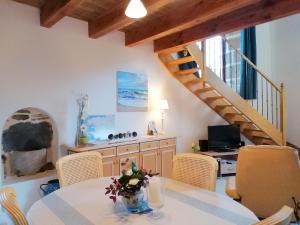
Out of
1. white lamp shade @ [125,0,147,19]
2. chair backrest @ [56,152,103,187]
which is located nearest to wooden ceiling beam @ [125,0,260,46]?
white lamp shade @ [125,0,147,19]

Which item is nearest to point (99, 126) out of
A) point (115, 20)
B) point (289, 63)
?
point (115, 20)

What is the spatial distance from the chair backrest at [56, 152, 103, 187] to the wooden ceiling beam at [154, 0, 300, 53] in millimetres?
2450

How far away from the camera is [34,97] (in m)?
3.18

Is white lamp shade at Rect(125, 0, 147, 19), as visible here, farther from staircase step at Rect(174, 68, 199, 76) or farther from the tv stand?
the tv stand

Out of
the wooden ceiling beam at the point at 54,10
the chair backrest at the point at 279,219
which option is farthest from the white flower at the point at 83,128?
the chair backrest at the point at 279,219

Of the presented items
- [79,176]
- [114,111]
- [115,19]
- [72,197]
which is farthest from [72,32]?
[72,197]

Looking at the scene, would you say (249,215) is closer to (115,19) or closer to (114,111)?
(115,19)

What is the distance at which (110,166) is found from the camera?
3391 mm

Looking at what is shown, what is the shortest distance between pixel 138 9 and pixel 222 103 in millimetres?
3710

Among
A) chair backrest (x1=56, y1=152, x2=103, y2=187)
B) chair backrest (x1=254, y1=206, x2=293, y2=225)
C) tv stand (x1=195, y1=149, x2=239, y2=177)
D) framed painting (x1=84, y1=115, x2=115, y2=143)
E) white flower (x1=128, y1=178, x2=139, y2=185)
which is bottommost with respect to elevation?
tv stand (x1=195, y1=149, x2=239, y2=177)

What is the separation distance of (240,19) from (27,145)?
3.29 meters

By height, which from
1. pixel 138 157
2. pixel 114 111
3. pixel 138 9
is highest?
pixel 138 9

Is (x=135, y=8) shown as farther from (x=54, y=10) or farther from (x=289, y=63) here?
(x=289, y=63)

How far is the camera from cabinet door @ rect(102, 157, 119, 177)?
3.33 meters
